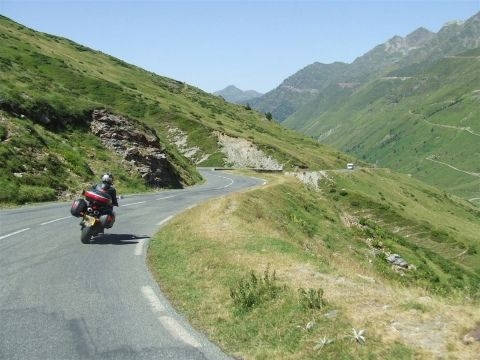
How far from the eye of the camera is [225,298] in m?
10.8

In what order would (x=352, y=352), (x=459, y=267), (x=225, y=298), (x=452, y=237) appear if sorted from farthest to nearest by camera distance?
(x=452, y=237) → (x=459, y=267) → (x=225, y=298) → (x=352, y=352)

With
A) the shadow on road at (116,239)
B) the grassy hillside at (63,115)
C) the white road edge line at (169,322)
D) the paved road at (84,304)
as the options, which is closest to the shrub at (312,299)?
the paved road at (84,304)

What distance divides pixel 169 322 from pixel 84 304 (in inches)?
80.1

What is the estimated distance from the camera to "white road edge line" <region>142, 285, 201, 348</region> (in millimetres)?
8625

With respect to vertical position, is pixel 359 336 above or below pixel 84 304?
above

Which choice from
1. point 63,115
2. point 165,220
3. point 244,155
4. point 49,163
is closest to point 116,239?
point 165,220

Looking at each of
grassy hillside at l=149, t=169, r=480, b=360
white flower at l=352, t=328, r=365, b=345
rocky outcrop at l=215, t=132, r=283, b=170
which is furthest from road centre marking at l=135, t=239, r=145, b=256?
rocky outcrop at l=215, t=132, r=283, b=170

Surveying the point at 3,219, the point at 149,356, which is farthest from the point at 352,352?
the point at 3,219

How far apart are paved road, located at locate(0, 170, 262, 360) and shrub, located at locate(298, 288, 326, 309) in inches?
79.4

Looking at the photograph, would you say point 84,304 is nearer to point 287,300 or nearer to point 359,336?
point 287,300

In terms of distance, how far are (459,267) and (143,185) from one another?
34.9 metres

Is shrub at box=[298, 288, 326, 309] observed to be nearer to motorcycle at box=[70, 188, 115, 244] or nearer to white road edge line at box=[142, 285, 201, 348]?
white road edge line at box=[142, 285, 201, 348]

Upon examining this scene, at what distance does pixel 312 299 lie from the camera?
9430 millimetres

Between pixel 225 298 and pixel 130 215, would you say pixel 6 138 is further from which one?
pixel 225 298
